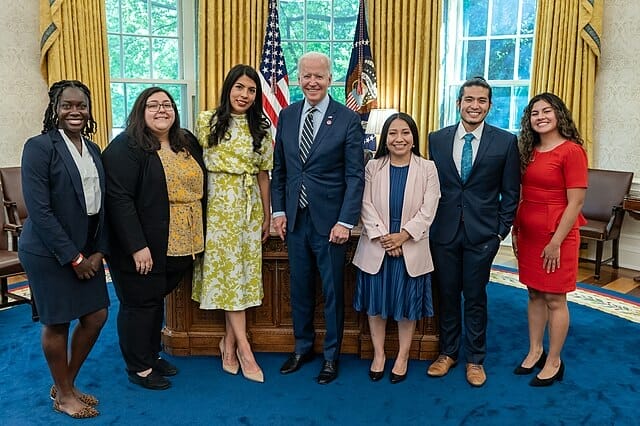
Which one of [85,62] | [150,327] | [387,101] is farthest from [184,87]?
[150,327]

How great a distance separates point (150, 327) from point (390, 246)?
1255 millimetres

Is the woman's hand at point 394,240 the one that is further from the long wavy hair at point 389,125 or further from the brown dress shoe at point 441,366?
the brown dress shoe at point 441,366

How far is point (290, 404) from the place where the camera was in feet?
9.20

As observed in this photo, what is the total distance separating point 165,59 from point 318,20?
175 cm

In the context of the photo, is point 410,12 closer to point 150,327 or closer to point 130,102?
point 130,102

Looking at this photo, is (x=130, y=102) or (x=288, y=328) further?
(x=130, y=102)

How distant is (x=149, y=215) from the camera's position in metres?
2.74

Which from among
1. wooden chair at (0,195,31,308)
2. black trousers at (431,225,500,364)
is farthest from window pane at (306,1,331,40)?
black trousers at (431,225,500,364)

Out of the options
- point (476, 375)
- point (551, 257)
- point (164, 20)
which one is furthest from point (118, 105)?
point (551, 257)

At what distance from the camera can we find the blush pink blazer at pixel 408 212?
2.91 m

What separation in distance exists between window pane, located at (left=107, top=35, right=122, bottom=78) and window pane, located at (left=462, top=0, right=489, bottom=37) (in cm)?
370

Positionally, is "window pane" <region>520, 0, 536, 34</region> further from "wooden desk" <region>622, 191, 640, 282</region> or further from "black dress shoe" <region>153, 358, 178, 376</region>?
"black dress shoe" <region>153, 358, 178, 376</region>

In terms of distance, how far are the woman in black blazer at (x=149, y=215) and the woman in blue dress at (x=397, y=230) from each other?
0.86m

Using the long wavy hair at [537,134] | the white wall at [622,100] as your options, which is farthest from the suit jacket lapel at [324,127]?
the white wall at [622,100]
